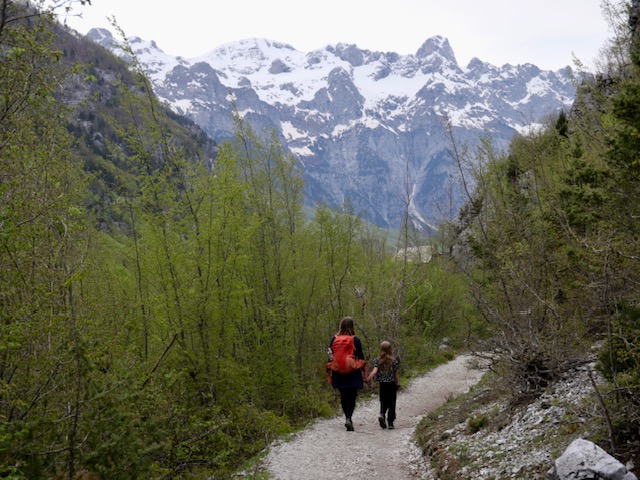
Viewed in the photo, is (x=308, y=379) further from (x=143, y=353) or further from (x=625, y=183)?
(x=625, y=183)

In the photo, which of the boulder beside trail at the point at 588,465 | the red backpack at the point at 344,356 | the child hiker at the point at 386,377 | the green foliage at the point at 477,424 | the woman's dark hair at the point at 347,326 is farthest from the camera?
the child hiker at the point at 386,377

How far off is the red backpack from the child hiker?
600 millimetres

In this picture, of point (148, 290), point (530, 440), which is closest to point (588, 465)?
point (530, 440)

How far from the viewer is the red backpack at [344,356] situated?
28.8 ft

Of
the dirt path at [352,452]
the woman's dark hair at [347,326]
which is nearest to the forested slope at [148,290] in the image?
Answer: the dirt path at [352,452]

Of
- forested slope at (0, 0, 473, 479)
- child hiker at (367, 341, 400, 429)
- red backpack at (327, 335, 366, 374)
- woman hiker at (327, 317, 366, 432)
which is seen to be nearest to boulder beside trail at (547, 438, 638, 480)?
forested slope at (0, 0, 473, 479)

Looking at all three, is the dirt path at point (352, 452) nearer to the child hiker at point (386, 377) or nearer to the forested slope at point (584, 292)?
the child hiker at point (386, 377)

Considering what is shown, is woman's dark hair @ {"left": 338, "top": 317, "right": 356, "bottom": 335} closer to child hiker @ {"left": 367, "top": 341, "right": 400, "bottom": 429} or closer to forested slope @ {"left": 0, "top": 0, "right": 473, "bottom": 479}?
child hiker @ {"left": 367, "top": 341, "right": 400, "bottom": 429}

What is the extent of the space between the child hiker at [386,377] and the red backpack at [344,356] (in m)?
0.60

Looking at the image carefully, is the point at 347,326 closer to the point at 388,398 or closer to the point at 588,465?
the point at 388,398

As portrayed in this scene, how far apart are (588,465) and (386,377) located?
5448 millimetres

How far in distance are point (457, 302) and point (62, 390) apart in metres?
22.9

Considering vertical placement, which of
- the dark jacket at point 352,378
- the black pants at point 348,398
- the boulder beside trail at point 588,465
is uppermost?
the boulder beside trail at point 588,465

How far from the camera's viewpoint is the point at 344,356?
8844 millimetres
